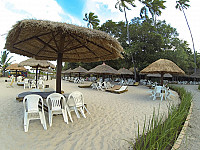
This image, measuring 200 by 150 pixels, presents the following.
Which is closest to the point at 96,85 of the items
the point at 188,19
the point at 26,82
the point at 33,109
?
the point at 26,82

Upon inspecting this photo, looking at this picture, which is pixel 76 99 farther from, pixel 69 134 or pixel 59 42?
pixel 59 42

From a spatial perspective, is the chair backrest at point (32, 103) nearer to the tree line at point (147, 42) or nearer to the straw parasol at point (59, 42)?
the straw parasol at point (59, 42)

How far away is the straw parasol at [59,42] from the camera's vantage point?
2858 millimetres

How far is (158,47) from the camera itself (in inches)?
724

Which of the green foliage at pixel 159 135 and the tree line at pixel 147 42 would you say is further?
Result: the tree line at pixel 147 42

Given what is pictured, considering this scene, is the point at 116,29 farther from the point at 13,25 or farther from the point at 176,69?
the point at 13,25

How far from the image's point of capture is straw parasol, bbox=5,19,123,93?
2858 millimetres

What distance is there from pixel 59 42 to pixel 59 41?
0.27 metres

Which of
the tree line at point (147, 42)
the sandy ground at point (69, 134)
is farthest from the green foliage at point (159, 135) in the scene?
the tree line at point (147, 42)

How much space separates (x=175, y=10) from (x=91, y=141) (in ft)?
102

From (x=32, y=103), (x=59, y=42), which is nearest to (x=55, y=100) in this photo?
(x=32, y=103)

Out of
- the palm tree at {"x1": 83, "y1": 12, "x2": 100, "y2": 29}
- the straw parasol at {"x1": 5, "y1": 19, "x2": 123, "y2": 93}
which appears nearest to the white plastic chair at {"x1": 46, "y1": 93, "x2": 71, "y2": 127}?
the straw parasol at {"x1": 5, "y1": 19, "x2": 123, "y2": 93}

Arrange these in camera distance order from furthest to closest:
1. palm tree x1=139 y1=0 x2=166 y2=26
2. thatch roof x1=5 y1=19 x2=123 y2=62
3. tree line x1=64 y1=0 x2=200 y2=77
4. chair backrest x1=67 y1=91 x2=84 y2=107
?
palm tree x1=139 y1=0 x2=166 y2=26 < tree line x1=64 y1=0 x2=200 y2=77 < chair backrest x1=67 y1=91 x2=84 y2=107 < thatch roof x1=5 y1=19 x2=123 y2=62

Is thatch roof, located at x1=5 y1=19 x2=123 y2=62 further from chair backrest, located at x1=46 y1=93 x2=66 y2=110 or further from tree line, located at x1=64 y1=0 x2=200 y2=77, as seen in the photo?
tree line, located at x1=64 y1=0 x2=200 y2=77
